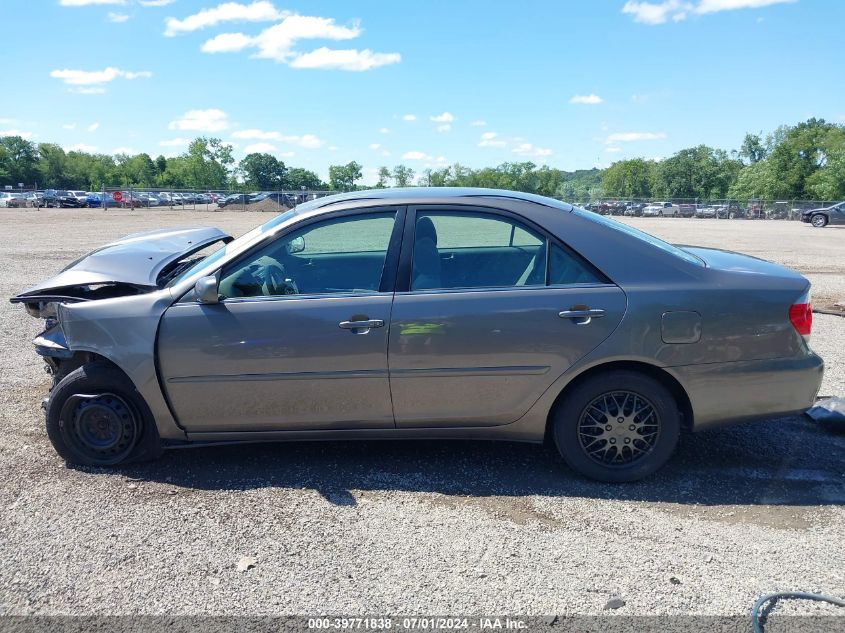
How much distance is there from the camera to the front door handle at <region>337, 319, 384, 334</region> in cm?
358

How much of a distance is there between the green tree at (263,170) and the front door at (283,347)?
126 m

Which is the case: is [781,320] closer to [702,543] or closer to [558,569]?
[702,543]

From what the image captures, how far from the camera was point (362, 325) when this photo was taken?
3582 millimetres

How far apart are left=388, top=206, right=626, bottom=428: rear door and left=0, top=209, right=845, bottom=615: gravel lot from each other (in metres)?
0.54

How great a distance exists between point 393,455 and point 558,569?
4.90ft

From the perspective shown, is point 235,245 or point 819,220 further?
point 819,220

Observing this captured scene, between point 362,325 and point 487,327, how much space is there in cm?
70

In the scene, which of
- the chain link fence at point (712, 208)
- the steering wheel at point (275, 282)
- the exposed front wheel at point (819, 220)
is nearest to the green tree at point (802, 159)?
the chain link fence at point (712, 208)

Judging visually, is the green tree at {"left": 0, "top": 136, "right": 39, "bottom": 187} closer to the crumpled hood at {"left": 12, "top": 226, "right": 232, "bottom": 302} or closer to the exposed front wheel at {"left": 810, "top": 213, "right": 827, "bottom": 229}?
the exposed front wheel at {"left": 810, "top": 213, "right": 827, "bottom": 229}

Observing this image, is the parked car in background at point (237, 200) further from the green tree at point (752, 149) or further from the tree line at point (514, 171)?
the green tree at point (752, 149)

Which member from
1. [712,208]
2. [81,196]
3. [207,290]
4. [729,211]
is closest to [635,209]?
[712,208]

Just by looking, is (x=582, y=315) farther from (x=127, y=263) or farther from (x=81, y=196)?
(x=81, y=196)

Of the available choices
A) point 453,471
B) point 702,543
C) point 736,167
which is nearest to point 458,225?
point 453,471

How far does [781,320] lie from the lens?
3.62 meters
